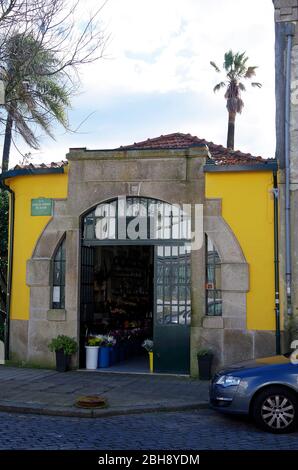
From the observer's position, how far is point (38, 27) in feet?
35.8

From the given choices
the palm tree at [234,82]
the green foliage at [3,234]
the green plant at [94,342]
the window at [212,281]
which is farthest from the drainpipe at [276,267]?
the palm tree at [234,82]

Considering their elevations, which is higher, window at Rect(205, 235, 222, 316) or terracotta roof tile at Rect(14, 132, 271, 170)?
terracotta roof tile at Rect(14, 132, 271, 170)

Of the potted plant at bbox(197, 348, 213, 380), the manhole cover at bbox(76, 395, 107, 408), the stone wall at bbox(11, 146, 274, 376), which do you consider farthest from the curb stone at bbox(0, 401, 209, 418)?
the stone wall at bbox(11, 146, 274, 376)

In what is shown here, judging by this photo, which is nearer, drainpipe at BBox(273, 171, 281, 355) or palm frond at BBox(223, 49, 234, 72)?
drainpipe at BBox(273, 171, 281, 355)

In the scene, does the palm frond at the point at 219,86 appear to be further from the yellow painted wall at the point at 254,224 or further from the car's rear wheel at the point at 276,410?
the car's rear wheel at the point at 276,410

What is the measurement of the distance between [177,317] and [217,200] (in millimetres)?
2619

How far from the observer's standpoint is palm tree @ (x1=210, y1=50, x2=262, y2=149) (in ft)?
102

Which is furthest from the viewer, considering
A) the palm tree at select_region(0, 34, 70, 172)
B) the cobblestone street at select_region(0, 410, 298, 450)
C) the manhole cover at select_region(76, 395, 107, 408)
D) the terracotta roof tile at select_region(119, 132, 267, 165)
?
the terracotta roof tile at select_region(119, 132, 267, 165)

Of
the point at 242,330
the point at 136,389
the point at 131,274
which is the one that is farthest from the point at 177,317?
the point at 131,274

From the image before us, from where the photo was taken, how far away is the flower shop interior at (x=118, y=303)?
43.6 ft

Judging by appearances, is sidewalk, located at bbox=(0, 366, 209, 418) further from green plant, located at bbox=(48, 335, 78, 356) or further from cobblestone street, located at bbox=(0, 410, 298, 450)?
green plant, located at bbox=(48, 335, 78, 356)

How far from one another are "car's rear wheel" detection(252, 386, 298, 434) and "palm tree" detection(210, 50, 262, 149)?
24.2 m

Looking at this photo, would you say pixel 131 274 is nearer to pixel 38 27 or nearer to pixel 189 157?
pixel 189 157

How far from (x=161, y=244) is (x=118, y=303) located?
11.6ft
